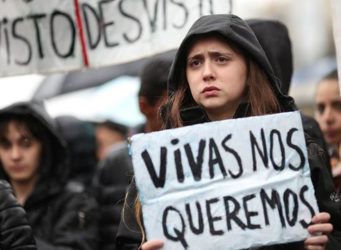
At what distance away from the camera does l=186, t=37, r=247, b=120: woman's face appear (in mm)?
4852

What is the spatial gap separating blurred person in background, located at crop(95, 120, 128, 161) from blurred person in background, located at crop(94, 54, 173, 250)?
2.16 m

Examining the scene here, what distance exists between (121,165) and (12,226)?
2543mm

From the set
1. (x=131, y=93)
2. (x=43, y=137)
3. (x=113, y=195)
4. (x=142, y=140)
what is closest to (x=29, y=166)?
(x=43, y=137)

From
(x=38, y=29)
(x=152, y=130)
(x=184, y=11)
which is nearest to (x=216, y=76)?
(x=184, y=11)

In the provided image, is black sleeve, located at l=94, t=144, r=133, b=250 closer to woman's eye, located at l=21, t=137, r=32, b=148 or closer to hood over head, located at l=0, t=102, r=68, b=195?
hood over head, located at l=0, t=102, r=68, b=195

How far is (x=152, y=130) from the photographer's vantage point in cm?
680

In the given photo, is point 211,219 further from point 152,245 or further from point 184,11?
point 184,11

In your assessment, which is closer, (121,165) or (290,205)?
(290,205)

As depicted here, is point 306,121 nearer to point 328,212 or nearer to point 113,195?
point 328,212

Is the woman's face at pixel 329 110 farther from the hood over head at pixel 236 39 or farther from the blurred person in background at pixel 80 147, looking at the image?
the blurred person in background at pixel 80 147

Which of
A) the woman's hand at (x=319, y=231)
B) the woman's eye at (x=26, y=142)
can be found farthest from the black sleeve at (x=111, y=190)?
the woman's hand at (x=319, y=231)

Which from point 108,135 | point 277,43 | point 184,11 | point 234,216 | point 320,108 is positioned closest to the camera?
point 234,216

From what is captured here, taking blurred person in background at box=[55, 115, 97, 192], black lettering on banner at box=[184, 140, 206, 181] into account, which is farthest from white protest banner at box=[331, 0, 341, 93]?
blurred person in background at box=[55, 115, 97, 192]

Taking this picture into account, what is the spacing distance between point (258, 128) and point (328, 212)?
16.2 inches
